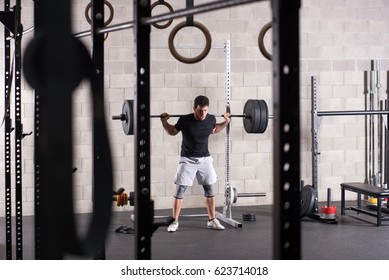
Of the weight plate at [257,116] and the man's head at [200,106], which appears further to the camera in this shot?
the weight plate at [257,116]

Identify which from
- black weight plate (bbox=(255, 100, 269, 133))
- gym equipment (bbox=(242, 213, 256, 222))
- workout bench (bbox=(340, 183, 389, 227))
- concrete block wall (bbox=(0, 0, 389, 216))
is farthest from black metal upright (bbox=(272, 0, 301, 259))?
concrete block wall (bbox=(0, 0, 389, 216))

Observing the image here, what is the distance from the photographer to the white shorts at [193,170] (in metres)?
5.81

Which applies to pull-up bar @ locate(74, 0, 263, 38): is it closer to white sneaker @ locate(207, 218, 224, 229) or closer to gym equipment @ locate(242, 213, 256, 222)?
white sneaker @ locate(207, 218, 224, 229)

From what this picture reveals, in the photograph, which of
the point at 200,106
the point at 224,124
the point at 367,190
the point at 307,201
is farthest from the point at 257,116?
the point at 367,190

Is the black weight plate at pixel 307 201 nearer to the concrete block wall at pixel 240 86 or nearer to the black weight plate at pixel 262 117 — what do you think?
the black weight plate at pixel 262 117

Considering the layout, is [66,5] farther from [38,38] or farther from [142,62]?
[142,62]

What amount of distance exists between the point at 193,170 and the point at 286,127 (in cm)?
454

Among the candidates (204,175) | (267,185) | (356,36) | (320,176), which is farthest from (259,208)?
(356,36)

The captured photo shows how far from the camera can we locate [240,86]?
7.28 meters

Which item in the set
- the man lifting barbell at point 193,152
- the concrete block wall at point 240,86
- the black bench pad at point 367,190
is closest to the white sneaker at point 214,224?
the man lifting barbell at point 193,152

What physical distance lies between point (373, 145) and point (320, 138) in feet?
2.24

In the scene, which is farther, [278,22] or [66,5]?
[278,22]

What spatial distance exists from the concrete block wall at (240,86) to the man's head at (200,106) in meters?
1.29

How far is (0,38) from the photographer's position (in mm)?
6668
